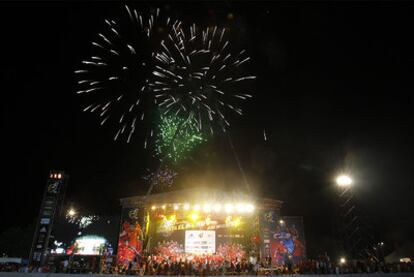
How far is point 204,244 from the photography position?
2644cm

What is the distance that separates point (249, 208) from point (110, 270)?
10800 mm

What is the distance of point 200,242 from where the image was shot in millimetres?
26484

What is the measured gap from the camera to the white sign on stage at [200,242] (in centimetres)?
2623

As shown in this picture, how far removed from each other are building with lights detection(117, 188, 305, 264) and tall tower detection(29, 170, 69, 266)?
5518 mm

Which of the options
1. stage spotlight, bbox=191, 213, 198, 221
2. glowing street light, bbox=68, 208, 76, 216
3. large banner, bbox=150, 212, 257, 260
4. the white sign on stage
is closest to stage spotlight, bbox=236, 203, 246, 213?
large banner, bbox=150, 212, 257, 260

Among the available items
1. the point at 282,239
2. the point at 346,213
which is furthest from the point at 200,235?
the point at 346,213

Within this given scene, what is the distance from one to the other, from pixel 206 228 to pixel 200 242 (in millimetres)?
1275

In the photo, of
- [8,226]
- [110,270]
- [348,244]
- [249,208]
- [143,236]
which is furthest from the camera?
[8,226]

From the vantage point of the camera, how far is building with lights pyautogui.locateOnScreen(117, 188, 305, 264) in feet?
82.1

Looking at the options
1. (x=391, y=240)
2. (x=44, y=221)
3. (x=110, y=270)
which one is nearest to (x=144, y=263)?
(x=110, y=270)

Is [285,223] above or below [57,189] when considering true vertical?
below

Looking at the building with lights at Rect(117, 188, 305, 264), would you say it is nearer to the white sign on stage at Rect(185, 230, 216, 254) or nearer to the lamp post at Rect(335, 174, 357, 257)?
the white sign on stage at Rect(185, 230, 216, 254)

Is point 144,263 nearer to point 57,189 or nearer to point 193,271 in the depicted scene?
point 193,271

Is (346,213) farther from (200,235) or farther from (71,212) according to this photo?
(71,212)
